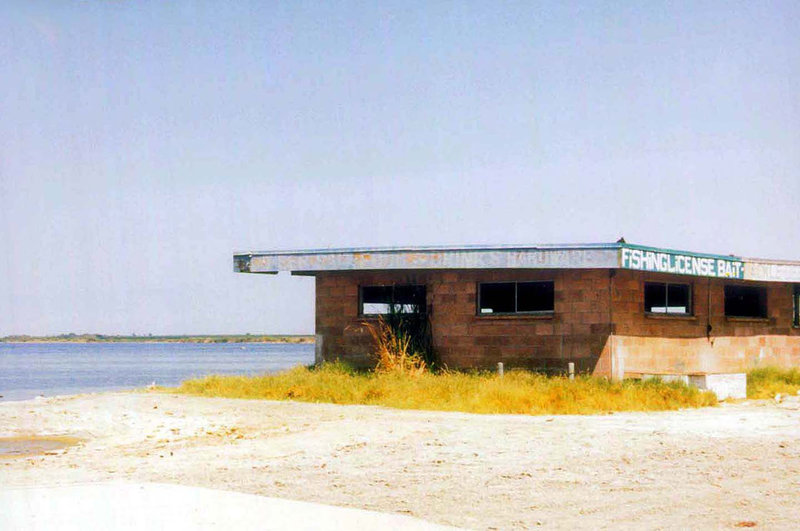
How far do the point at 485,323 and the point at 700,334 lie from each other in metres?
5.45

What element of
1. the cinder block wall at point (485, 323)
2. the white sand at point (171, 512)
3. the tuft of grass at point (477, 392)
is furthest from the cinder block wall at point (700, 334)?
the white sand at point (171, 512)

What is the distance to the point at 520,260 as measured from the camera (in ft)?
68.9

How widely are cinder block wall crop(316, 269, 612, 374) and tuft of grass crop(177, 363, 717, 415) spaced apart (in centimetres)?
73

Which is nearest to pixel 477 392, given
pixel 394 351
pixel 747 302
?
pixel 394 351

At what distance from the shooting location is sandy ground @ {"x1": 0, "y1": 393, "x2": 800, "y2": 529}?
9.35m

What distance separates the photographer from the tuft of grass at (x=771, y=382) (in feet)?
70.6

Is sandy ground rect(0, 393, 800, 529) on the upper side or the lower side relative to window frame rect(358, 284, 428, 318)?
lower

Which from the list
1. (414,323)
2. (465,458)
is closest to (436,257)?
(414,323)

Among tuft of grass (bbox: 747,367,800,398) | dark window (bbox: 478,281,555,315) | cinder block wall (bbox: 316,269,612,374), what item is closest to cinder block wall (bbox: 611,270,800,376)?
cinder block wall (bbox: 316,269,612,374)

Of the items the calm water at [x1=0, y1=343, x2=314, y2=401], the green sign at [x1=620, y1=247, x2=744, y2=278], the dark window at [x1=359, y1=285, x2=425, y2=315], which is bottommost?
the calm water at [x1=0, y1=343, x2=314, y2=401]

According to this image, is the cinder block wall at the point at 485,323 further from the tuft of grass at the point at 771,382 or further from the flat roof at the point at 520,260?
the tuft of grass at the point at 771,382

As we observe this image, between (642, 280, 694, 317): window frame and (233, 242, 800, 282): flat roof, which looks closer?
(233, 242, 800, 282): flat roof

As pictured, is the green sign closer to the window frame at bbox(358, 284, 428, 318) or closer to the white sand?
the window frame at bbox(358, 284, 428, 318)

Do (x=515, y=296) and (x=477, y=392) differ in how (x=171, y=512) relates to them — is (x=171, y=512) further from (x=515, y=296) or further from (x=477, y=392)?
(x=515, y=296)
